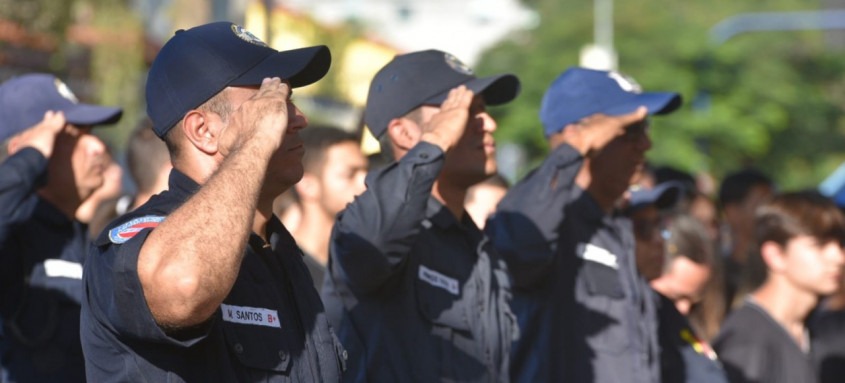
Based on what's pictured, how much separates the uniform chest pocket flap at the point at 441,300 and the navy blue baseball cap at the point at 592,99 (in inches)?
49.6

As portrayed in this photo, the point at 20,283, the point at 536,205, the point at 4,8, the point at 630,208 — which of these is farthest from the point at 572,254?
the point at 4,8

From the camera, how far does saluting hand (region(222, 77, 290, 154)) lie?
10.5 feet

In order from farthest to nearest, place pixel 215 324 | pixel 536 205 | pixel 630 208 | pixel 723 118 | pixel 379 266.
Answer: pixel 723 118 → pixel 630 208 → pixel 536 205 → pixel 379 266 → pixel 215 324

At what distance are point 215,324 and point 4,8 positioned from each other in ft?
41.4

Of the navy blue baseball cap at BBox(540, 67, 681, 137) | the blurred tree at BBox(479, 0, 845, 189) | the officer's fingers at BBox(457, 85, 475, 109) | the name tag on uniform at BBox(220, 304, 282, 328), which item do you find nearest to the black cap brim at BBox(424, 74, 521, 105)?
the officer's fingers at BBox(457, 85, 475, 109)

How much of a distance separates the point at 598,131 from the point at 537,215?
18.9 inches

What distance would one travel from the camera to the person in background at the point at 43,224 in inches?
209

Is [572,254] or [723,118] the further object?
[723,118]

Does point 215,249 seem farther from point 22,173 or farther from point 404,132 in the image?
point 22,173

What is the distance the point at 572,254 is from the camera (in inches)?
214

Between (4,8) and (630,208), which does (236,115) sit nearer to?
(630,208)

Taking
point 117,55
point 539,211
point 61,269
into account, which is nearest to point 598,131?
point 539,211

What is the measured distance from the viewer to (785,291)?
6906mm

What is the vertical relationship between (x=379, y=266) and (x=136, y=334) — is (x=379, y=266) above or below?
below
